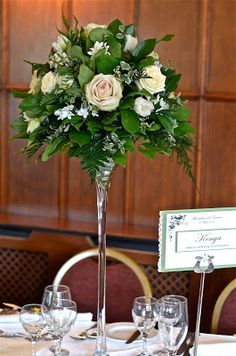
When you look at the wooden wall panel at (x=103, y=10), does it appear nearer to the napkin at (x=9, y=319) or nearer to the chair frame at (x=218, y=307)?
the chair frame at (x=218, y=307)

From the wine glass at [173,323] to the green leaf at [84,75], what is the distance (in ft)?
2.19

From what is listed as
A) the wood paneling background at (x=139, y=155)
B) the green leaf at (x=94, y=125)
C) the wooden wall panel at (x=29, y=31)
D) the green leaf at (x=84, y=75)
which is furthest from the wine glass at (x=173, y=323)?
the wooden wall panel at (x=29, y=31)

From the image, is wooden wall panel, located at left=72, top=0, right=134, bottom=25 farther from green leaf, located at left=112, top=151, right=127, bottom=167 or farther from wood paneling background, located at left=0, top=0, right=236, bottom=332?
green leaf, located at left=112, top=151, right=127, bottom=167

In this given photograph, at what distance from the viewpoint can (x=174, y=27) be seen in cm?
341

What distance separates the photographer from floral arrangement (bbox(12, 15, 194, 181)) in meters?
1.81

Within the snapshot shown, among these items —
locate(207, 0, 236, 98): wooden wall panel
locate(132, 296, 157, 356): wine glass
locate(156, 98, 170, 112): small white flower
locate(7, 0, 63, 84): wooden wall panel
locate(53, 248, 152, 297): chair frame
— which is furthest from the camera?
locate(7, 0, 63, 84): wooden wall panel

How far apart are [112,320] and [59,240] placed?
82 cm

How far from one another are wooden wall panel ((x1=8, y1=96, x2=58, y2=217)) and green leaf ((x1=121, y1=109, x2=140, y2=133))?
6.23 feet

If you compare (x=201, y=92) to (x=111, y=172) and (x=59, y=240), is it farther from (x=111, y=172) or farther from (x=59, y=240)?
Result: (x=111, y=172)

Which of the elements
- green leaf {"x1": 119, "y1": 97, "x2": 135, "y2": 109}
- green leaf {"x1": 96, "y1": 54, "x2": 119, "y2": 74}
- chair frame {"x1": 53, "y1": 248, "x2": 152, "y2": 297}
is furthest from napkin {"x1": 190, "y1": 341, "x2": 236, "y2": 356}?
green leaf {"x1": 96, "y1": 54, "x2": 119, "y2": 74}

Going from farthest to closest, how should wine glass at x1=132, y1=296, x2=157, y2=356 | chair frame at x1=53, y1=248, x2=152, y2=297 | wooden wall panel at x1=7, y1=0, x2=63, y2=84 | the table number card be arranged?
wooden wall panel at x1=7, y1=0, x2=63, y2=84, chair frame at x1=53, y1=248, x2=152, y2=297, wine glass at x1=132, y1=296, x2=157, y2=356, the table number card

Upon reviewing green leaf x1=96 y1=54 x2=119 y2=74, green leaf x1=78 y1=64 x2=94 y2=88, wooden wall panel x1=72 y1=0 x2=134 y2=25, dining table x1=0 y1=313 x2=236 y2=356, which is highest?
wooden wall panel x1=72 y1=0 x2=134 y2=25

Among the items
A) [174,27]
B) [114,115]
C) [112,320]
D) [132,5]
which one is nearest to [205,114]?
[174,27]

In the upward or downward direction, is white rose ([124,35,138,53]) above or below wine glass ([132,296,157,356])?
above
